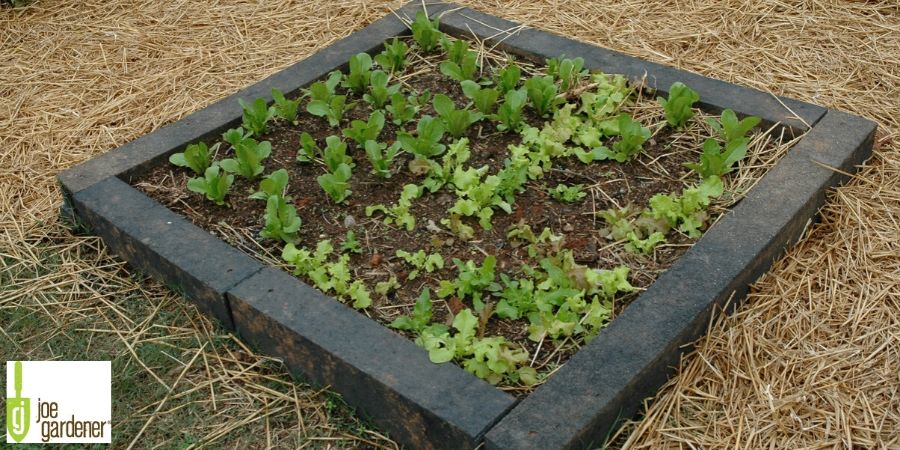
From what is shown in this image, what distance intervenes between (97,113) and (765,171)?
2.75m

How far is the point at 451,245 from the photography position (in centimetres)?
302

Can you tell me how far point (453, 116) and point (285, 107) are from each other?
2.20ft

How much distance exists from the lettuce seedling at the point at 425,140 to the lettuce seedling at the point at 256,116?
1.85 feet

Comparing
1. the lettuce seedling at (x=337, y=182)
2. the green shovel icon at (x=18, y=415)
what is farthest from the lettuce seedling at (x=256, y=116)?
the green shovel icon at (x=18, y=415)

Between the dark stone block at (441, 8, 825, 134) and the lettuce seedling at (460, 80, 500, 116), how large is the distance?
0.46m

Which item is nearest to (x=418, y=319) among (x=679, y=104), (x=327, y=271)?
(x=327, y=271)

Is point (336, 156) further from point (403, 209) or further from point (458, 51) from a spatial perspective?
point (458, 51)

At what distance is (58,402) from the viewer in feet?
8.85

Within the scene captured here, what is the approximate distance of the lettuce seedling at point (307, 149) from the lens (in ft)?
11.0

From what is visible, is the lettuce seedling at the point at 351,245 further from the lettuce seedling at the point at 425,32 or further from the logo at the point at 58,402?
the lettuce seedling at the point at 425,32

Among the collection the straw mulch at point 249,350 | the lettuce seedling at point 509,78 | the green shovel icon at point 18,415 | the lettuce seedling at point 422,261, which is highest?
the lettuce seedling at point 509,78

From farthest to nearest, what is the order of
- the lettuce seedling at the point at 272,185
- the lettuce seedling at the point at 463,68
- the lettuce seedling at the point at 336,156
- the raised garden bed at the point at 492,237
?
1. the lettuce seedling at the point at 463,68
2. the lettuce seedling at the point at 336,156
3. the lettuce seedling at the point at 272,185
4. the raised garden bed at the point at 492,237

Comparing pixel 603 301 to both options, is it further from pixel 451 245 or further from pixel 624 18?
pixel 624 18

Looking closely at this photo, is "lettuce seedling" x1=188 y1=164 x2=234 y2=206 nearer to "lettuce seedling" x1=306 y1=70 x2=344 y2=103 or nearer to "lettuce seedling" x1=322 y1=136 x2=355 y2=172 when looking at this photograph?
"lettuce seedling" x1=322 y1=136 x2=355 y2=172
